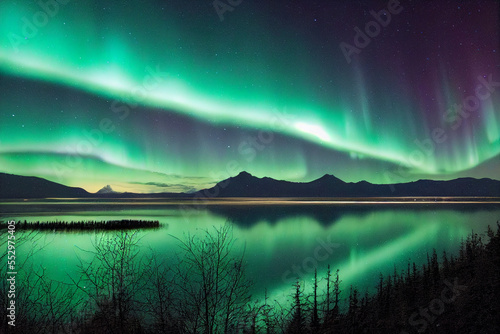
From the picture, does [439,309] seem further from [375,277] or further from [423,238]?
[423,238]

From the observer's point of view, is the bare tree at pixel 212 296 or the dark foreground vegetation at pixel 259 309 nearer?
the bare tree at pixel 212 296

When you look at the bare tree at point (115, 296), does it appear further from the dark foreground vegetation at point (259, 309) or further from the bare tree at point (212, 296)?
the bare tree at point (212, 296)

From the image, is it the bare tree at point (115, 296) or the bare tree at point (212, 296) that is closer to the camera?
the bare tree at point (212, 296)

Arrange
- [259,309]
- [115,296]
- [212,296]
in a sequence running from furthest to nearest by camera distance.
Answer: [212,296], [115,296], [259,309]

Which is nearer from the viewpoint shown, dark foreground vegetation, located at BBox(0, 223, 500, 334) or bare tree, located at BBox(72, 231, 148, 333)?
bare tree, located at BBox(72, 231, 148, 333)

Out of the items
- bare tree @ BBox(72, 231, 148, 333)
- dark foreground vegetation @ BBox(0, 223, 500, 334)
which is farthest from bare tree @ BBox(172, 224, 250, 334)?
bare tree @ BBox(72, 231, 148, 333)

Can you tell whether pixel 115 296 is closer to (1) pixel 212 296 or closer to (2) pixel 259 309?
(1) pixel 212 296

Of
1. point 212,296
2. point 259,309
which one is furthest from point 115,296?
point 259,309

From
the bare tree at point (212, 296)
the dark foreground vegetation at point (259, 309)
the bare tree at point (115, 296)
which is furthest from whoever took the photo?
the dark foreground vegetation at point (259, 309)

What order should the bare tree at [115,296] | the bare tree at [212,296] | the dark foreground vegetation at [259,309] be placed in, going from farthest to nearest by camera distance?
the dark foreground vegetation at [259,309], the bare tree at [115,296], the bare tree at [212,296]

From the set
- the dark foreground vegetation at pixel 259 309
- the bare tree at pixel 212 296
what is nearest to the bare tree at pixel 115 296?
the dark foreground vegetation at pixel 259 309

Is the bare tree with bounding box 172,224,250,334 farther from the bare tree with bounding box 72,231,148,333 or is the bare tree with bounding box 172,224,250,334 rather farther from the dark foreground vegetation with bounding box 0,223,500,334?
the bare tree with bounding box 72,231,148,333

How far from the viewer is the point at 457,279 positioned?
13328mm

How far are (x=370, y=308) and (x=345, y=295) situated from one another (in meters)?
4.70
